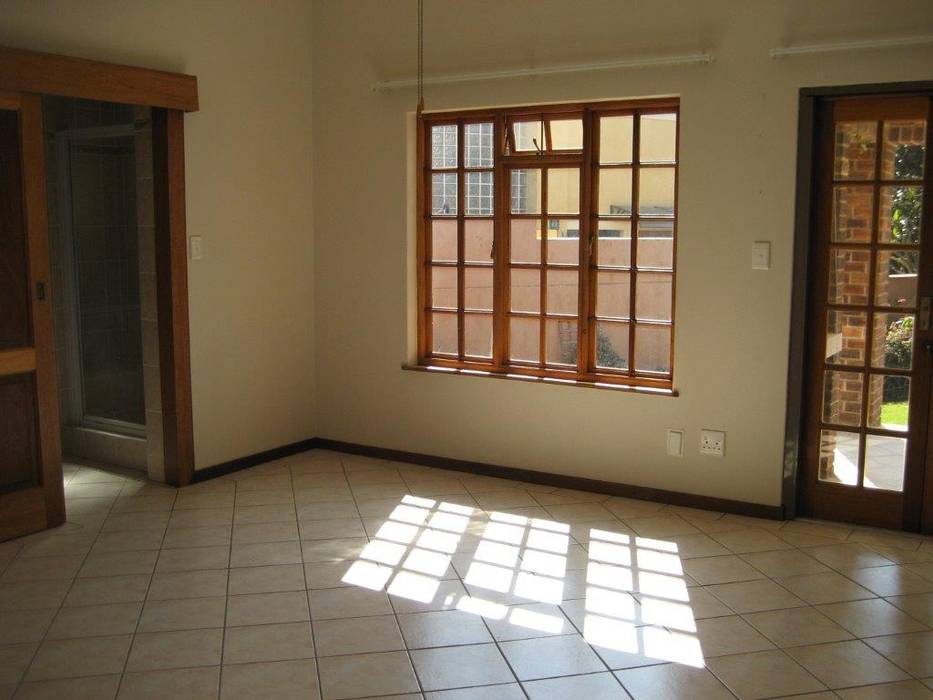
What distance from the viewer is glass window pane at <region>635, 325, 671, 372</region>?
191 inches

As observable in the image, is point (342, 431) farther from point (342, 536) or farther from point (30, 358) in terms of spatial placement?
point (30, 358)

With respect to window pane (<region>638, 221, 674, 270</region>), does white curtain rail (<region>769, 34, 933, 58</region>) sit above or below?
above

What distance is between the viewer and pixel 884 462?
173 inches

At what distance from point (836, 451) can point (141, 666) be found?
320cm

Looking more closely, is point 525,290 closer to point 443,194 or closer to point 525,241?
point 525,241

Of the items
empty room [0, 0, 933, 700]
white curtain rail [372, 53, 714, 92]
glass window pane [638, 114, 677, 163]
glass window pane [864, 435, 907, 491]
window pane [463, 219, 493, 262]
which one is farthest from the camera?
window pane [463, 219, 493, 262]

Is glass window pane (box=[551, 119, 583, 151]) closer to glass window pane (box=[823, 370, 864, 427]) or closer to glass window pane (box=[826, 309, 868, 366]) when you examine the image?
glass window pane (box=[826, 309, 868, 366])

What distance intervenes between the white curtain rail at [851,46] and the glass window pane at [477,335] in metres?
A: 2.04

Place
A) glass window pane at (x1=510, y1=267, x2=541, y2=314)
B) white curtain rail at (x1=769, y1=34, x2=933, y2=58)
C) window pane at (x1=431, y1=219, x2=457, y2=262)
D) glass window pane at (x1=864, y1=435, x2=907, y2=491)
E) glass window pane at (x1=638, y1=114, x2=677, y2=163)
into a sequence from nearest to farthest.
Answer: white curtain rail at (x1=769, y1=34, x2=933, y2=58)
glass window pane at (x1=864, y1=435, x2=907, y2=491)
glass window pane at (x1=638, y1=114, x2=677, y2=163)
glass window pane at (x1=510, y1=267, x2=541, y2=314)
window pane at (x1=431, y1=219, x2=457, y2=262)

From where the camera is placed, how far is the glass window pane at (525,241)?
16.8 feet

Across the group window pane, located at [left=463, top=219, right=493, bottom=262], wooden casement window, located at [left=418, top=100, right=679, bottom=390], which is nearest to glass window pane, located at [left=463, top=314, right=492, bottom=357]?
wooden casement window, located at [left=418, top=100, right=679, bottom=390]

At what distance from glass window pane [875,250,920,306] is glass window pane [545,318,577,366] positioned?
152cm

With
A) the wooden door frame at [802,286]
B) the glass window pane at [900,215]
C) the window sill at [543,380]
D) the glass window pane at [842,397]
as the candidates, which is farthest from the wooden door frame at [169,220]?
the glass window pane at [900,215]

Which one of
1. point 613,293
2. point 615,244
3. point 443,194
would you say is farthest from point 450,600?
point 443,194
